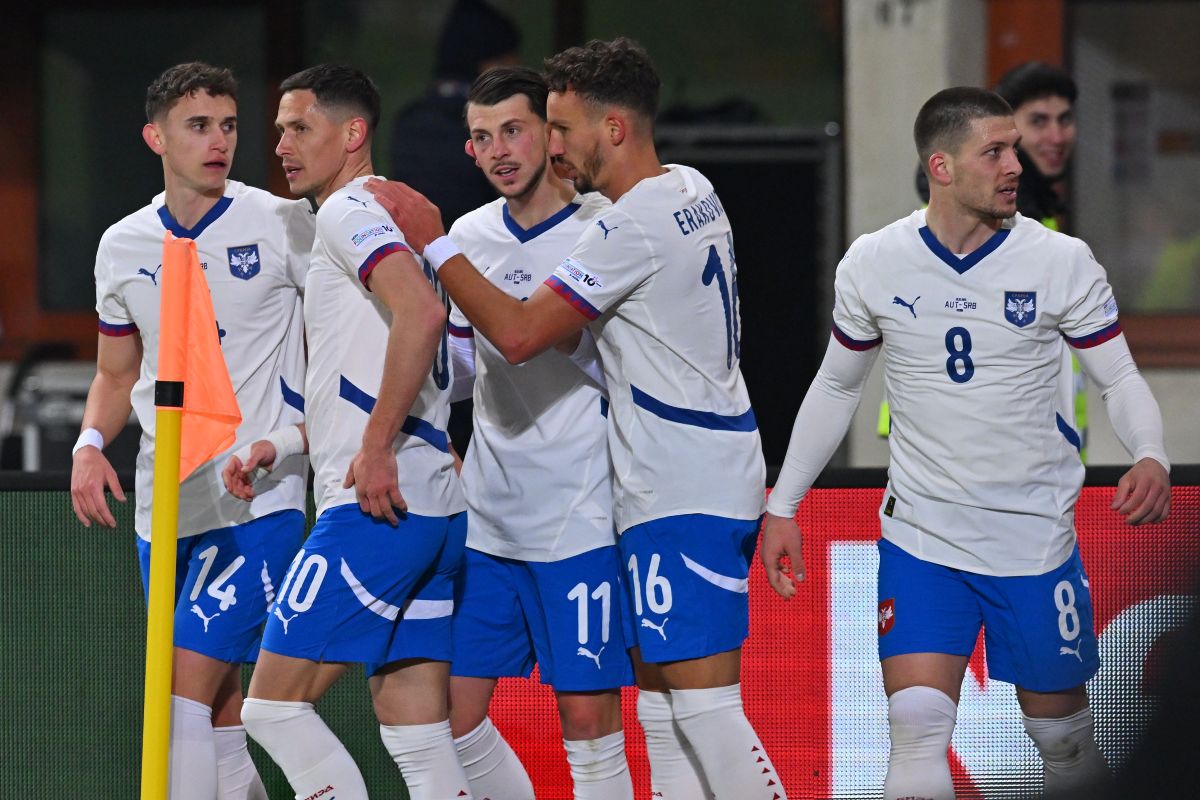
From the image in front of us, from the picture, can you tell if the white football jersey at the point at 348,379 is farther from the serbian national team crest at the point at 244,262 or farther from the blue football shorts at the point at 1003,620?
the blue football shorts at the point at 1003,620

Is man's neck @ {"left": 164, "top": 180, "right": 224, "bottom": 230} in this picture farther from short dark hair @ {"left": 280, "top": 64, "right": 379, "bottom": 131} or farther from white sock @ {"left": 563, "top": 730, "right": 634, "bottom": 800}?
white sock @ {"left": 563, "top": 730, "right": 634, "bottom": 800}

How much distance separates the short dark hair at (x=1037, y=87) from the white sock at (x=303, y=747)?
10.3 feet

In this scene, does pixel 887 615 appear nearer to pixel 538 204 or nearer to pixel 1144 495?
pixel 1144 495

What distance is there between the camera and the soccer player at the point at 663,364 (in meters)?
3.60

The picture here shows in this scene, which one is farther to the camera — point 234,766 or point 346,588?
point 234,766

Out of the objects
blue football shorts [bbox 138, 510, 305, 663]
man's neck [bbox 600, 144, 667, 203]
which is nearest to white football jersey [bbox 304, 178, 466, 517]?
blue football shorts [bbox 138, 510, 305, 663]

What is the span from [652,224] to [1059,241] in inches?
38.9

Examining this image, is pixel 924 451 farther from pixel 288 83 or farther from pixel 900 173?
pixel 900 173

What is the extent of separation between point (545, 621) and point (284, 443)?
781 mm

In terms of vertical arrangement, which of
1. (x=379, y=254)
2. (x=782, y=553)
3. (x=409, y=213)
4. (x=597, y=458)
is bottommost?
(x=782, y=553)

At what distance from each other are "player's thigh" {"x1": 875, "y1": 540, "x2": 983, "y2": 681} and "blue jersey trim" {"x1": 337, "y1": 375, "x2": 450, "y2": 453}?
1131 mm

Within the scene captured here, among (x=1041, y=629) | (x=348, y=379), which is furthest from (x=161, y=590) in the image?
(x=1041, y=629)

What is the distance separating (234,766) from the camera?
422 cm

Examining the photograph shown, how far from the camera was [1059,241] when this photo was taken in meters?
3.79
